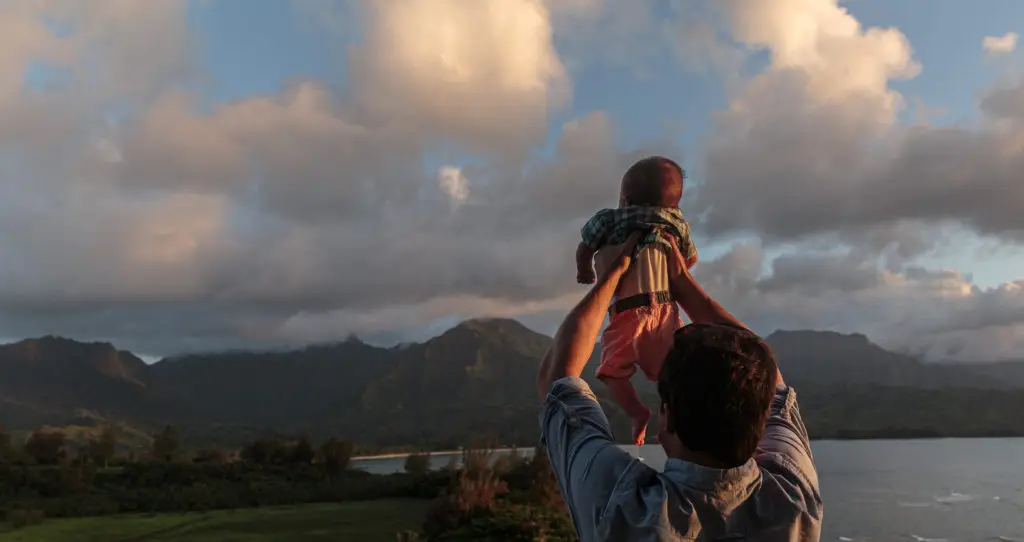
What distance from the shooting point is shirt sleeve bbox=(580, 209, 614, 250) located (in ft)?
7.23

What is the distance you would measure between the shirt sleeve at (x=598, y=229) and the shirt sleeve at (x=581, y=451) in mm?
594

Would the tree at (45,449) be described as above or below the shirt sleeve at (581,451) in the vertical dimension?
below

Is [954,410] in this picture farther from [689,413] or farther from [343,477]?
[689,413]

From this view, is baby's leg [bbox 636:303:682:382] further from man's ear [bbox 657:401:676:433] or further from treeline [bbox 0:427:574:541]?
treeline [bbox 0:427:574:541]

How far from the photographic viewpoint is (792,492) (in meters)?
1.61

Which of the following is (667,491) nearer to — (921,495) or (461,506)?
(461,506)

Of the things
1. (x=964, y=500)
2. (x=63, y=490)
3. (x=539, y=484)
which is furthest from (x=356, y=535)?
(x=964, y=500)

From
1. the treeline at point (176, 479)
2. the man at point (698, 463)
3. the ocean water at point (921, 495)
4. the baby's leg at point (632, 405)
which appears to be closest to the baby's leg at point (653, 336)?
the baby's leg at point (632, 405)

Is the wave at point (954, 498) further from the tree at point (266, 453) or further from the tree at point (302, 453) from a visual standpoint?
the tree at point (266, 453)

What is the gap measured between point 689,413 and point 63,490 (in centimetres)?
3725

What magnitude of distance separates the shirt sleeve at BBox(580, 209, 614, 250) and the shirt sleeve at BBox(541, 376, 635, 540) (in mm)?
594

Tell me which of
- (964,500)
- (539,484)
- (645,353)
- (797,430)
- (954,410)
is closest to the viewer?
(797,430)

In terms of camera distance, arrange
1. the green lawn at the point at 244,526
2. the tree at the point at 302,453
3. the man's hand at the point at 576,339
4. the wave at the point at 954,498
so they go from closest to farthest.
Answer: the man's hand at the point at 576,339 → the green lawn at the point at 244,526 → the tree at the point at 302,453 → the wave at the point at 954,498

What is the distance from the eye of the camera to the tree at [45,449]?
3941 cm
